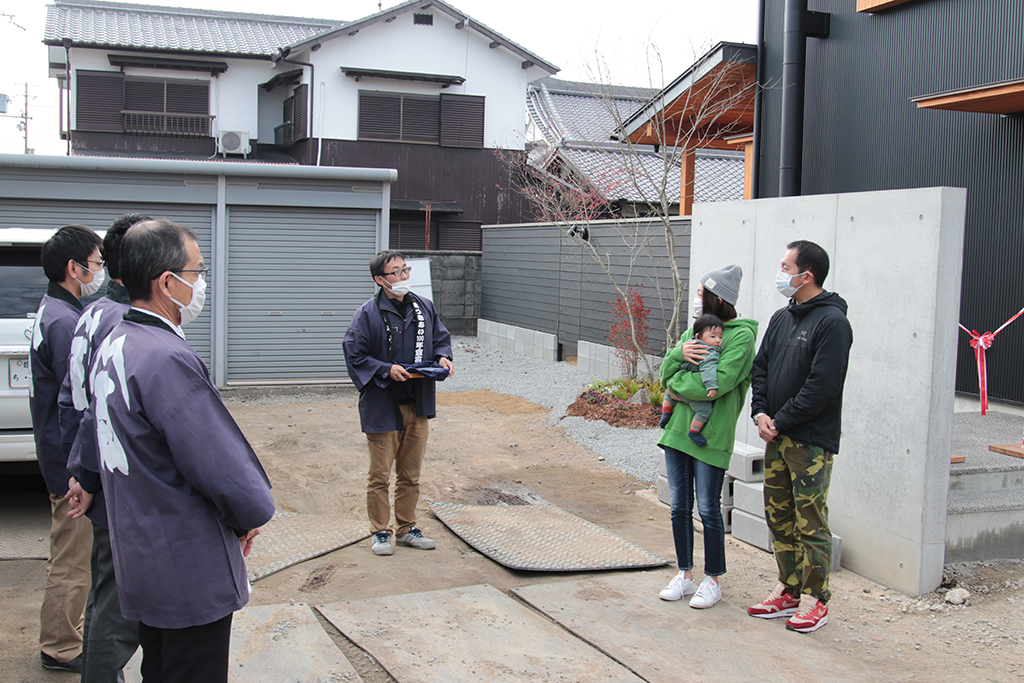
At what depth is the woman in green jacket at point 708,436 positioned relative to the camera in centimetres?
433

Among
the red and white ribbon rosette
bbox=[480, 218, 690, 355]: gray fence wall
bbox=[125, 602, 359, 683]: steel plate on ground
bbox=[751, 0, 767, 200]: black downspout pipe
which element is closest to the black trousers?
bbox=[125, 602, 359, 683]: steel plate on ground

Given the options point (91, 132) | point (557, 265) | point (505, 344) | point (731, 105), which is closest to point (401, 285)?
point (731, 105)

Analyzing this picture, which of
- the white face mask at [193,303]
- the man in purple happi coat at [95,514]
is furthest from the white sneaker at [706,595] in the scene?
the white face mask at [193,303]

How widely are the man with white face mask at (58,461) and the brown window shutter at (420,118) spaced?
17.4 m

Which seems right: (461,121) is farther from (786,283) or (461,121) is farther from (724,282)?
(786,283)

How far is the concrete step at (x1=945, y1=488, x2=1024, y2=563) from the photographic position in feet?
16.1

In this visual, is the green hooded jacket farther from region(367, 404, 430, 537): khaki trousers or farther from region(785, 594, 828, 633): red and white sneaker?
region(367, 404, 430, 537): khaki trousers

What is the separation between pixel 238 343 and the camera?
1034 cm

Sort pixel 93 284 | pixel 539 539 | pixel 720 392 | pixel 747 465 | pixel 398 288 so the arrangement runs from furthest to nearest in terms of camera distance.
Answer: pixel 747 465 < pixel 539 539 < pixel 398 288 < pixel 720 392 < pixel 93 284

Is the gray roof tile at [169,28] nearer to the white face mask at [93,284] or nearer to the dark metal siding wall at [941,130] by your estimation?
the dark metal siding wall at [941,130]

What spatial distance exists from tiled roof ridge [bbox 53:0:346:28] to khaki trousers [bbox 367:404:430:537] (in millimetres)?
19260

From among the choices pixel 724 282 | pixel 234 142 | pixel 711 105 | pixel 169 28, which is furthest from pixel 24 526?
pixel 169 28

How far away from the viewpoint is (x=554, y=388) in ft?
38.0

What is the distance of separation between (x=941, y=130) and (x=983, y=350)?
2220 millimetres
